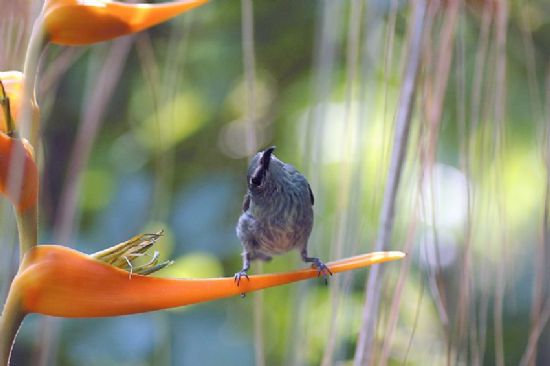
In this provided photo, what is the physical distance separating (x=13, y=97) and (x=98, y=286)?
14 centimetres

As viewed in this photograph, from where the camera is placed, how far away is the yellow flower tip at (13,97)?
0.61 metres

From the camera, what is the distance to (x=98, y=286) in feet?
2.06

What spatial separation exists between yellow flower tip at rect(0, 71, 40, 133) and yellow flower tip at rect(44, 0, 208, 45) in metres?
0.04

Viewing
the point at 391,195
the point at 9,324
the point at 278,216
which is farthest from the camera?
the point at 278,216

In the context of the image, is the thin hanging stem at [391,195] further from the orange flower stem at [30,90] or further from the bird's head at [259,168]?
the orange flower stem at [30,90]

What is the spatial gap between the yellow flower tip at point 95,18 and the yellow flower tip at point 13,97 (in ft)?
0.12

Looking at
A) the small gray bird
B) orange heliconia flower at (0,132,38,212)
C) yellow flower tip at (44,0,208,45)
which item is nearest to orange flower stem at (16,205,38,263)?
orange heliconia flower at (0,132,38,212)

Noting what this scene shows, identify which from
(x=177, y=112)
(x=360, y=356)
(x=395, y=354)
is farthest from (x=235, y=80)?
(x=360, y=356)

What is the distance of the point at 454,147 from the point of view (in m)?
1.71

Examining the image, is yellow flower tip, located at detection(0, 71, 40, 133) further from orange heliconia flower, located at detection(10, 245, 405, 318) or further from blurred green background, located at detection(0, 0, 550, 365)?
blurred green background, located at detection(0, 0, 550, 365)

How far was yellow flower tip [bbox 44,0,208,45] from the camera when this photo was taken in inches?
24.8

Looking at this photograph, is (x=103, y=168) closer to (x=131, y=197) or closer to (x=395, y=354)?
(x=131, y=197)

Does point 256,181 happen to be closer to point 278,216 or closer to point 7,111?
point 278,216

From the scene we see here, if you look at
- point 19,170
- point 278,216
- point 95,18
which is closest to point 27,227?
point 19,170
